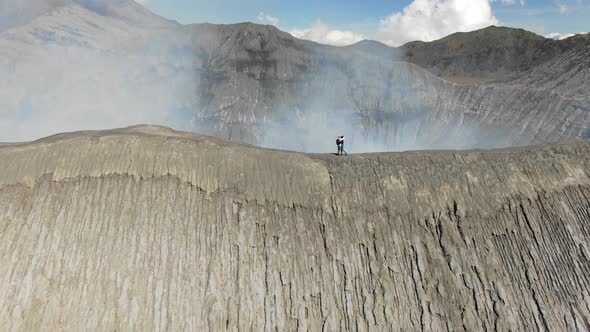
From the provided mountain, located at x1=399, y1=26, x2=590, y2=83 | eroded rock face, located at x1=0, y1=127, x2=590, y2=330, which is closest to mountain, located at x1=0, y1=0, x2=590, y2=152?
eroded rock face, located at x1=0, y1=127, x2=590, y2=330

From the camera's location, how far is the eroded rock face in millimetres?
16016

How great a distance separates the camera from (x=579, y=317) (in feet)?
53.4

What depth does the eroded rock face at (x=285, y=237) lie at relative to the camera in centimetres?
1602

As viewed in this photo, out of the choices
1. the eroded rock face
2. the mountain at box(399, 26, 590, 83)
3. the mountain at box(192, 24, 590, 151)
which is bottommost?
the eroded rock face

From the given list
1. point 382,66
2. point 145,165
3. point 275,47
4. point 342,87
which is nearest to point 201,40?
point 275,47

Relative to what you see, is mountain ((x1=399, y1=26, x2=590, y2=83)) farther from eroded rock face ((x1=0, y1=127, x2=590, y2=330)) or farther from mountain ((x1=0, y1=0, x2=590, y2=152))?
eroded rock face ((x1=0, y1=127, x2=590, y2=330))

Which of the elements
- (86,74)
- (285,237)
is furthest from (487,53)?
(285,237)

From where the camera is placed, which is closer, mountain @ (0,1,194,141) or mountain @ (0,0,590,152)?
mountain @ (0,0,590,152)

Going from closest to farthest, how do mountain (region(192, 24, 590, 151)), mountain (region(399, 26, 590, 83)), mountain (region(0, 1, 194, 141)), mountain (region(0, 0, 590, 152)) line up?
1. mountain (region(192, 24, 590, 151))
2. mountain (region(0, 0, 590, 152))
3. mountain (region(0, 1, 194, 141))
4. mountain (region(399, 26, 590, 83))

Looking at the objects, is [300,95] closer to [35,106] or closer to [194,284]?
[35,106]

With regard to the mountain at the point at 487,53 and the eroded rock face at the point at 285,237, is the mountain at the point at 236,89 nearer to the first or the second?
the eroded rock face at the point at 285,237

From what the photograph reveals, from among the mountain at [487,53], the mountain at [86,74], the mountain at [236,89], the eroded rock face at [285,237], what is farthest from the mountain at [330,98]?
the mountain at [487,53]

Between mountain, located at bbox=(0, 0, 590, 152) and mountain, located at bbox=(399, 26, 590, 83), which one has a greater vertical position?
mountain, located at bbox=(399, 26, 590, 83)

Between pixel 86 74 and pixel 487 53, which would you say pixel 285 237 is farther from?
pixel 487 53
